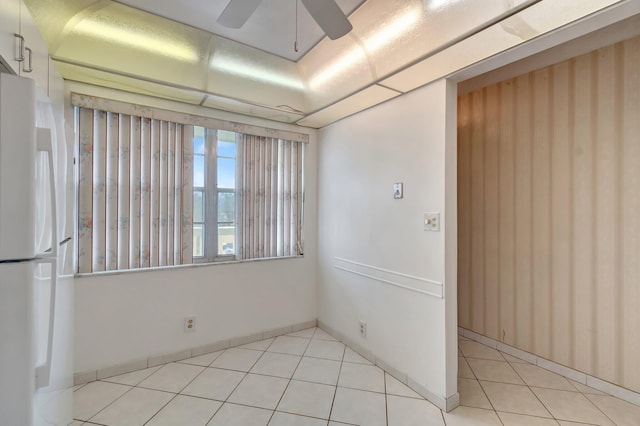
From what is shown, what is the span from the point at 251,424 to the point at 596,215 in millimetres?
2893

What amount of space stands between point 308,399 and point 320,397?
88mm

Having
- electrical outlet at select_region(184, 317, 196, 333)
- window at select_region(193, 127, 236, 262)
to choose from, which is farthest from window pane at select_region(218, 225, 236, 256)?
electrical outlet at select_region(184, 317, 196, 333)

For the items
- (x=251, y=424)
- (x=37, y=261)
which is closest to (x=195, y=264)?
(x=251, y=424)

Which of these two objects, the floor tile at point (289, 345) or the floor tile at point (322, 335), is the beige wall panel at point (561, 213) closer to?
the floor tile at point (322, 335)

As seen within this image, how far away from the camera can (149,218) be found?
246cm

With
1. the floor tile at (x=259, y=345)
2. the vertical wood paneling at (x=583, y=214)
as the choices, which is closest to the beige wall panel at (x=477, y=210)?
the vertical wood paneling at (x=583, y=214)

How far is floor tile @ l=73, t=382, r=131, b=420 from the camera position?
1.87 meters

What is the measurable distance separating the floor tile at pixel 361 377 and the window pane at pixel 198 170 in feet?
6.99

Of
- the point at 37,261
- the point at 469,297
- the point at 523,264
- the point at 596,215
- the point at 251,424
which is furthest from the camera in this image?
the point at 469,297

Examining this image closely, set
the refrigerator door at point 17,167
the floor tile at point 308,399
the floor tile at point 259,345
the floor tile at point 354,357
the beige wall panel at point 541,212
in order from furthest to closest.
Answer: the floor tile at point 259,345
the floor tile at point 354,357
the beige wall panel at point 541,212
the floor tile at point 308,399
the refrigerator door at point 17,167

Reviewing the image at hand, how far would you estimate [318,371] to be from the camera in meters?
2.38

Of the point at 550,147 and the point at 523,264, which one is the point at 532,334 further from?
the point at 550,147

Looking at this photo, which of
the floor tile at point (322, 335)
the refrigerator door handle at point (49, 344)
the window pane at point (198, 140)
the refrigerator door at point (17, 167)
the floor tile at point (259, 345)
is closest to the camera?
the refrigerator door at point (17, 167)

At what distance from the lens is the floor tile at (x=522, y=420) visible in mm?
1784
